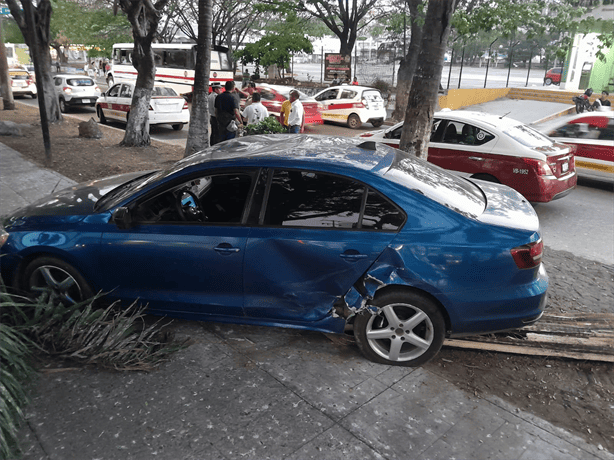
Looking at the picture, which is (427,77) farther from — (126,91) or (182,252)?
(126,91)

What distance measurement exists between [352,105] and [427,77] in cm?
1221

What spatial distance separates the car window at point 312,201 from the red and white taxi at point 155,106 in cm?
1323

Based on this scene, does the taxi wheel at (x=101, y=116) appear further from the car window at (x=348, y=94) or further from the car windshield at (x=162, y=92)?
the car window at (x=348, y=94)

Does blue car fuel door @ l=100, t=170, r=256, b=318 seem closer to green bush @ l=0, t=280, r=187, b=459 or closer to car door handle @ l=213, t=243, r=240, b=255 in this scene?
car door handle @ l=213, t=243, r=240, b=255

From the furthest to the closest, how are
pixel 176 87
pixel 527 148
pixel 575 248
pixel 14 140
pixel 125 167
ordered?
1. pixel 176 87
2. pixel 14 140
3. pixel 125 167
4. pixel 527 148
5. pixel 575 248

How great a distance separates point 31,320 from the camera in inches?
146

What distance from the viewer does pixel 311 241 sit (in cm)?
369

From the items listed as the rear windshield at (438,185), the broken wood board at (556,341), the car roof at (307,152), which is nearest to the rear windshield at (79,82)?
the car roof at (307,152)

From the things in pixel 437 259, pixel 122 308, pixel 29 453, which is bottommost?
pixel 29 453

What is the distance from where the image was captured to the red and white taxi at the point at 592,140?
9.65 meters

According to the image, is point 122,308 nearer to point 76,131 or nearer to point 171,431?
point 171,431

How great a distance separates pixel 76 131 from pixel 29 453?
14.4m

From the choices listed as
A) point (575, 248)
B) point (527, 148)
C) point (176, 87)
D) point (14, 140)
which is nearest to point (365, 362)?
point (575, 248)

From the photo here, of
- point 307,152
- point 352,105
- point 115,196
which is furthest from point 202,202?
point 352,105
